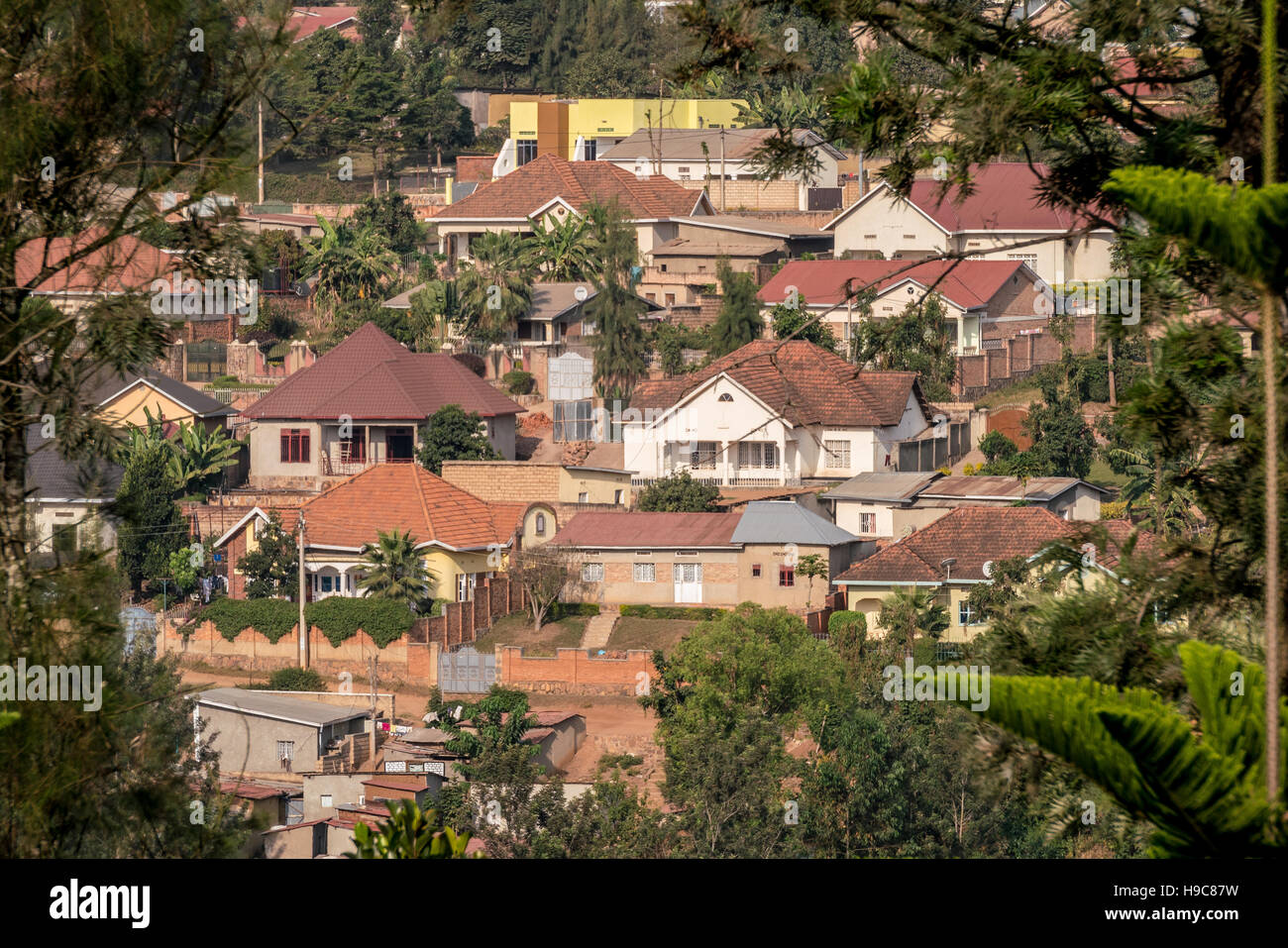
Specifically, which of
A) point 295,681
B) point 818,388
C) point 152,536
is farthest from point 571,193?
point 295,681

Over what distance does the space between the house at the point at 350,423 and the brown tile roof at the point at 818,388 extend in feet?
18.2

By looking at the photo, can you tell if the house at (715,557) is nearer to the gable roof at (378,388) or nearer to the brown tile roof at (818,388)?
the brown tile roof at (818,388)

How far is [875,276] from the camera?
63.5 metres

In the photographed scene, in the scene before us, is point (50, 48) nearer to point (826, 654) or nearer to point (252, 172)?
point (252, 172)

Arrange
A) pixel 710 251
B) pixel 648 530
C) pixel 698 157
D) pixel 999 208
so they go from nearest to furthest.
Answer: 1. pixel 648 530
2. pixel 710 251
3. pixel 999 208
4. pixel 698 157

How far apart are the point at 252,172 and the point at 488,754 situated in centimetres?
2130

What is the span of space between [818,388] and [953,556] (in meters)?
11.6

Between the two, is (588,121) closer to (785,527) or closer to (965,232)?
(965,232)

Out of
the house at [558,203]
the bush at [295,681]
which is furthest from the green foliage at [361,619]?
the house at [558,203]

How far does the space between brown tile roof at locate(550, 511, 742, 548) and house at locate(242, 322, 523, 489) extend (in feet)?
28.0

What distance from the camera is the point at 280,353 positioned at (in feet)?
217

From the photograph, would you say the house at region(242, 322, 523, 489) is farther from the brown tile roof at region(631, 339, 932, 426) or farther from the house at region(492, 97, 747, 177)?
the house at region(492, 97, 747, 177)

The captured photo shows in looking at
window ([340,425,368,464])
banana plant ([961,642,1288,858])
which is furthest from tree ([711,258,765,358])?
banana plant ([961,642,1288,858])

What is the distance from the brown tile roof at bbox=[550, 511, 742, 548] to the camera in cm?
4550
